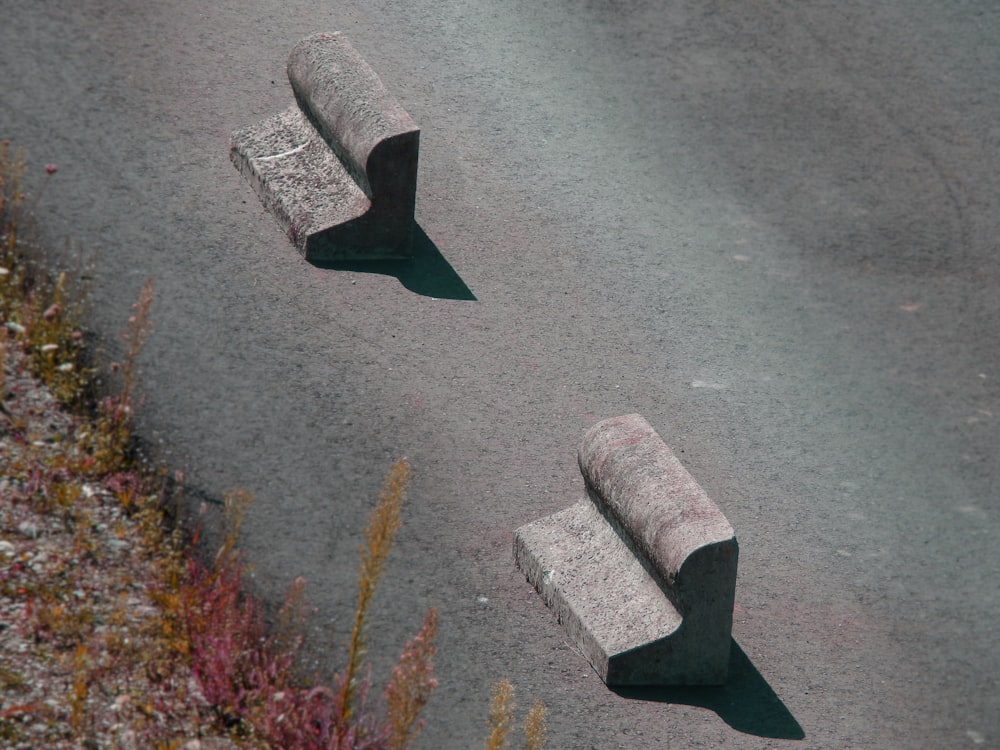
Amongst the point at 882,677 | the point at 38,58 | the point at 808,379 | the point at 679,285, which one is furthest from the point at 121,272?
the point at 882,677

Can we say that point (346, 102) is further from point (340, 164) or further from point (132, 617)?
point (132, 617)

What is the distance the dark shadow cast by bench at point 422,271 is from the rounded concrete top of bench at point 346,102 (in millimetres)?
466

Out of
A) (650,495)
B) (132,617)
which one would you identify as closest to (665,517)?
(650,495)

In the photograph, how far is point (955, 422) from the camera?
790cm

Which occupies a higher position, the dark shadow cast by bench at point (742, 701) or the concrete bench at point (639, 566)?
the concrete bench at point (639, 566)

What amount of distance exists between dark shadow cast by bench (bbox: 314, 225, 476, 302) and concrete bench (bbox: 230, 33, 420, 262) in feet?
0.19

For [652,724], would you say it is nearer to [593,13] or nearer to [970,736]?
[970,736]

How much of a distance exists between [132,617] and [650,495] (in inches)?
90.8

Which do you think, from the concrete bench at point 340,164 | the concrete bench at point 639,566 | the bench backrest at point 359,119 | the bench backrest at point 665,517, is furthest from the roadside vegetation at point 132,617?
the bench backrest at point 359,119

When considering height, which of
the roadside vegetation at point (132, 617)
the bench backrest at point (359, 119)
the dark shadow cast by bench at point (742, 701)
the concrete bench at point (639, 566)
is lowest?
the dark shadow cast by bench at point (742, 701)

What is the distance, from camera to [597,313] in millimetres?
8375

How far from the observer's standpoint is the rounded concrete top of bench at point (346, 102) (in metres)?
8.27

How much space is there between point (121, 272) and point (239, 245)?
0.79 m

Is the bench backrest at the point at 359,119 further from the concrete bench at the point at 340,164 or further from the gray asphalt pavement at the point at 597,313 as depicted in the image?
the gray asphalt pavement at the point at 597,313
